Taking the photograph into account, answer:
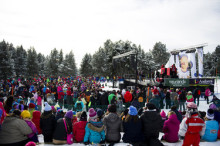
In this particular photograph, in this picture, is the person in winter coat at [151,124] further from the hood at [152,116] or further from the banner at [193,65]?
the banner at [193,65]

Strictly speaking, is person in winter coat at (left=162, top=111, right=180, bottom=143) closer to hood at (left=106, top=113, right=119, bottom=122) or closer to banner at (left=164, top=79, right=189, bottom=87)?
hood at (left=106, top=113, right=119, bottom=122)

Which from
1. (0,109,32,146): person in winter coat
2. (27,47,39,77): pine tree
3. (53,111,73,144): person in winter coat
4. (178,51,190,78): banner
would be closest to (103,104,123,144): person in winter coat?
(53,111,73,144): person in winter coat

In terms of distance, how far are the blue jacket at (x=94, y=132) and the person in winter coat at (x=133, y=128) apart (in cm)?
72

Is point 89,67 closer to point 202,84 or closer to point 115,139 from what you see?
point 202,84

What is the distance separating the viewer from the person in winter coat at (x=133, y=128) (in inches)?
199

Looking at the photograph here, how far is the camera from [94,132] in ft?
17.6

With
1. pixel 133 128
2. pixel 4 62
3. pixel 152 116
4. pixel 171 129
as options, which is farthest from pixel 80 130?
pixel 4 62

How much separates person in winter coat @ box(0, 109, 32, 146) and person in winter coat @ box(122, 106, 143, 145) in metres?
2.62

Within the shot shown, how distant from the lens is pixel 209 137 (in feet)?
19.6

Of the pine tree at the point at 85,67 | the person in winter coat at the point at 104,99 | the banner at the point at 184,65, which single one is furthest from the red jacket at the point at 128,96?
the pine tree at the point at 85,67

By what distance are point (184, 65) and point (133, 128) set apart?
772 inches

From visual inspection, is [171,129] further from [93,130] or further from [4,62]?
[4,62]

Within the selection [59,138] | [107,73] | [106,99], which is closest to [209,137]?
[59,138]

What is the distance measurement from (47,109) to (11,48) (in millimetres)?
54405
